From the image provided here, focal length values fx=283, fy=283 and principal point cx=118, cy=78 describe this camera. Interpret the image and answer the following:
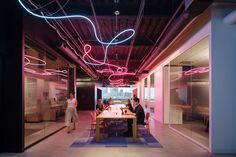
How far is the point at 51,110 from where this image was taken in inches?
432

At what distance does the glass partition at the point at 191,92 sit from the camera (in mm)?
8562

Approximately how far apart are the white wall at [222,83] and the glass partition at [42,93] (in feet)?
16.0

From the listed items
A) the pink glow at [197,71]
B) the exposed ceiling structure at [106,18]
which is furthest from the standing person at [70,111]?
the pink glow at [197,71]

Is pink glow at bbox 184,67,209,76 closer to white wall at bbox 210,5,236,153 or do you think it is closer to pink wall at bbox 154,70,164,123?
white wall at bbox 210,5,236,153

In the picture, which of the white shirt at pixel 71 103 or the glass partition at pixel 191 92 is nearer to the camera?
the glass partition at pixel 191 92

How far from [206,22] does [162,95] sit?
7.27m

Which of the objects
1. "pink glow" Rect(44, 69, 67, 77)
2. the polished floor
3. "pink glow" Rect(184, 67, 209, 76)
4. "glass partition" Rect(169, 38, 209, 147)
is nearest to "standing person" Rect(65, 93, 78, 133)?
"pink glow" Rect(44, 69, 67, 77)

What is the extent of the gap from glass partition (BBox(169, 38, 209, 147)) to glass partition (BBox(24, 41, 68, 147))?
480 cm

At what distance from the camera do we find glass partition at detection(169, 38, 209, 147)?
8.56 m

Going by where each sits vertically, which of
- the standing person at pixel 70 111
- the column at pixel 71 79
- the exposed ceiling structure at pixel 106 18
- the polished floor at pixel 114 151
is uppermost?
the exposed ceiling structure at pixel 106 18

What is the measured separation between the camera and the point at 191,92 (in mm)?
10727

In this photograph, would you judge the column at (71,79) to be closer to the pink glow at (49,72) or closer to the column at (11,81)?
the pink glow at (49,72)

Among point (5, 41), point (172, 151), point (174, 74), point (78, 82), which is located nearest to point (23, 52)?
point (5, 41)

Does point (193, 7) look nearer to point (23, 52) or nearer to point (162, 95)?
point (23, 52)
